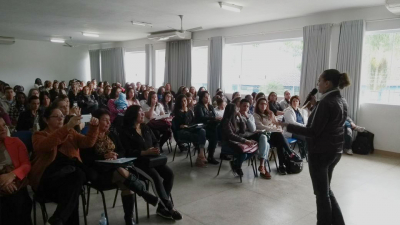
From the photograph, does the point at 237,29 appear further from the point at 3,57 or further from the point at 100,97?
the point at 3,57

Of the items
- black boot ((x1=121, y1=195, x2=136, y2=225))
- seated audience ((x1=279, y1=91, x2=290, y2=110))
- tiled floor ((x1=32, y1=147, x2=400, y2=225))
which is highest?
seated audience ((x1=279, y1=91, x2=290, y2=110))

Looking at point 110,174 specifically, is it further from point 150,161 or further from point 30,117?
point 30,117

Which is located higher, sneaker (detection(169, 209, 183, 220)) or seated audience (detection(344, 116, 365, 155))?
seated audience (detection(344, 116, 365, 155))

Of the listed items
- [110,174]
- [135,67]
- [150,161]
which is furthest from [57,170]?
[135,67]

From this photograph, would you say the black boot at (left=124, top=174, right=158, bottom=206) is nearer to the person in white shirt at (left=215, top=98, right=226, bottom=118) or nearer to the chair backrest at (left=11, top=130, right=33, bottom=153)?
the chair backrest at (left=11, top=130, right=33, bottom=153)

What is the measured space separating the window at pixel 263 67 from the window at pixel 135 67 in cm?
473

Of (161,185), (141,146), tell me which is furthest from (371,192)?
(141,146)

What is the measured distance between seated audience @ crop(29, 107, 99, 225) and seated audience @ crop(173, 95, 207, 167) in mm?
2367

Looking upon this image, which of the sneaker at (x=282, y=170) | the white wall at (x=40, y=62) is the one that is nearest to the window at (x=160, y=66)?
the white wall at (x=40, y=62)

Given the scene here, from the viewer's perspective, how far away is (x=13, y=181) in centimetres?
210

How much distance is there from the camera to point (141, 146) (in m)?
2.94

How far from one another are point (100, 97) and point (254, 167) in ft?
15.1

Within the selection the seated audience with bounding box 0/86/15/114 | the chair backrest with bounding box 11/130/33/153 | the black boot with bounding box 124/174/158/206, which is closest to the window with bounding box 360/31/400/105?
the black boot with bounding box 124/174/158/206

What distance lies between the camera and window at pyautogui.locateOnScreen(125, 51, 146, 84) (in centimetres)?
1216
